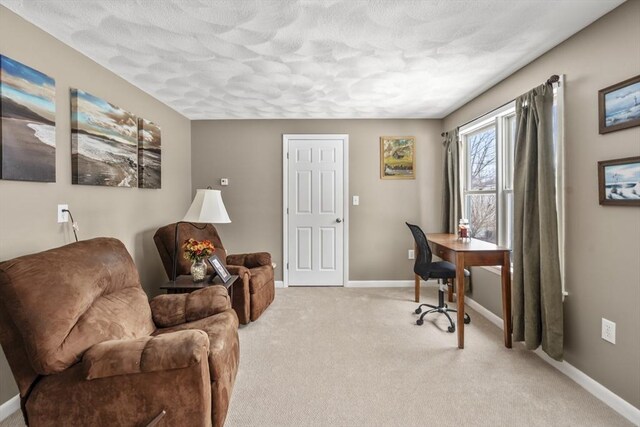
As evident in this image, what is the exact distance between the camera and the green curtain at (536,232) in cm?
221

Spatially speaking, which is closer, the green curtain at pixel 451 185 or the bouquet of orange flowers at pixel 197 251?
the bouquet of orange flowers at pixel 197 251

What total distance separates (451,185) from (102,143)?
374 centimetres

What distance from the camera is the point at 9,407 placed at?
1863mm

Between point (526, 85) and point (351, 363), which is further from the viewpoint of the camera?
point (526, 85)

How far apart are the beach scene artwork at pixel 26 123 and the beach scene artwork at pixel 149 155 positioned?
3.37 ft

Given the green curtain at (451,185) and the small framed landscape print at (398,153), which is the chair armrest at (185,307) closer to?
the green curtain at (451,185)

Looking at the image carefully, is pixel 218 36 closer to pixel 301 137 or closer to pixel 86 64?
pixel 86 64

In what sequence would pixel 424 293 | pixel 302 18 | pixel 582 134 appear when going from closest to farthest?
pixel 302 18, pixel 582 134, pixel 424 293

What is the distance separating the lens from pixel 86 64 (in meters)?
2.43

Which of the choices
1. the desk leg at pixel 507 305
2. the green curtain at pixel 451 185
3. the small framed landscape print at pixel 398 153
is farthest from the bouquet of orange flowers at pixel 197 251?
the green curtain at pixel 451 185

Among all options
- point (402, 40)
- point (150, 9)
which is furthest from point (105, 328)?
point (402, 40)

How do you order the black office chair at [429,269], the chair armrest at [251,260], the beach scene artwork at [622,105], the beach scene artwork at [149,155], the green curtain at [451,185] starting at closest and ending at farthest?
1. the beach scene artwork at [622,105]
2. the black office chair at [429,269]
3. the beach scene artwork at [149,155]
4. the chair armrest at [251,260]
5. the green curtain at [451,185]

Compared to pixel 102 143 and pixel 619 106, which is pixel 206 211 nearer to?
pixel 102 143

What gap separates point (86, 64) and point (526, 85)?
11.6ft
